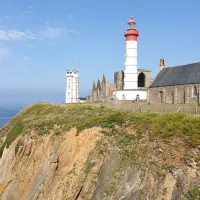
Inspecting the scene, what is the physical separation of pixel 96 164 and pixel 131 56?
123 ft

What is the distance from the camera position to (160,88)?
164ft

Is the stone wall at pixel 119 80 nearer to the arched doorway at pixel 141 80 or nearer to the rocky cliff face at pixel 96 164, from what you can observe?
the arched doorway at pixel 141 80

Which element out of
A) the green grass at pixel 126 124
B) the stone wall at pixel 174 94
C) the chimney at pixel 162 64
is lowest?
the green grass at pixel 126 124

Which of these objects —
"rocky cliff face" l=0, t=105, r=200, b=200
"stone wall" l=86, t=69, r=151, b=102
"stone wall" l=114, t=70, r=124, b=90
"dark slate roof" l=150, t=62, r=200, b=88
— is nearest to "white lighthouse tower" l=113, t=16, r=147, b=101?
"dark slate roof" l=150, t=62, r=200, b=88

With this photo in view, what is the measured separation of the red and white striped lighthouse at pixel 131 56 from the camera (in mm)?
55250

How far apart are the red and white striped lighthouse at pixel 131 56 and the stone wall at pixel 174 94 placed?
5410 mm

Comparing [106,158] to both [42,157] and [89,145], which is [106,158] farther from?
[42,157]

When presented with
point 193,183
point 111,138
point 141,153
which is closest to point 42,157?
point 111,138

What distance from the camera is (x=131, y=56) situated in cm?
5559

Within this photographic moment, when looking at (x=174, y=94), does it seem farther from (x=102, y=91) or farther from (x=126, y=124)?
(x=102, y=91)

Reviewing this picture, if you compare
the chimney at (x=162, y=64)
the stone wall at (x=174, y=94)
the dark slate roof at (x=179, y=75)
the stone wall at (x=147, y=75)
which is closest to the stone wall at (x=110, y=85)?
the stone wall at (x=147, y=75)

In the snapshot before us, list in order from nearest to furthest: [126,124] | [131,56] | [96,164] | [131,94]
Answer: [96,164] < [126,124] < [131,56] < [131,94]

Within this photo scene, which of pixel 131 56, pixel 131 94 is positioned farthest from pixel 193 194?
pixel 131 56

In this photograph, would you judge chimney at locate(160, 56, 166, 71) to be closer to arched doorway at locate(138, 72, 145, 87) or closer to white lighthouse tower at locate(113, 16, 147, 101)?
white lighthouse tower at locate(113, 16, 147, 101)
